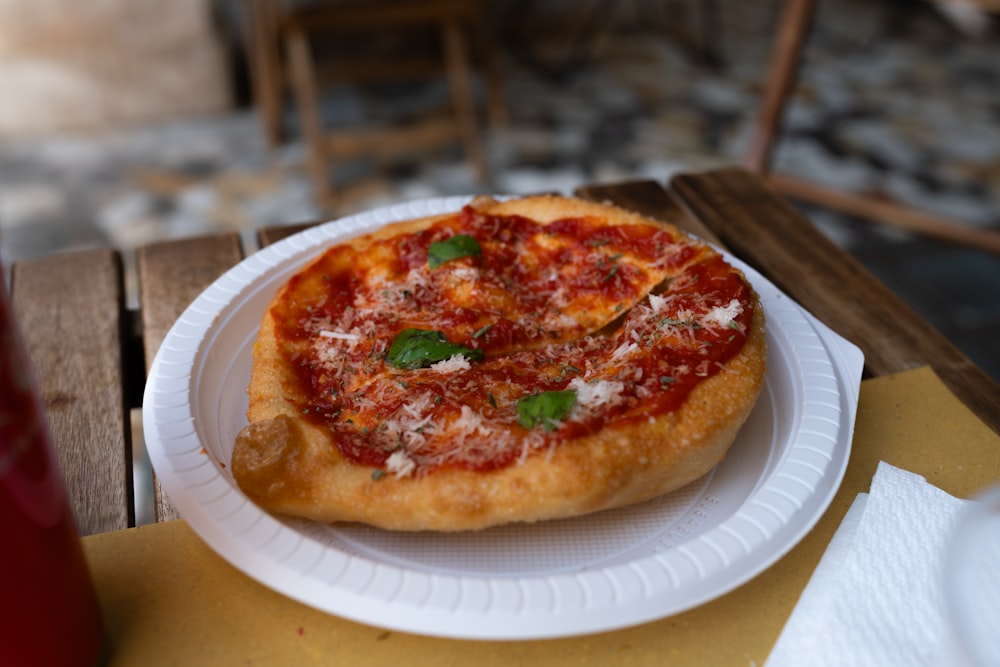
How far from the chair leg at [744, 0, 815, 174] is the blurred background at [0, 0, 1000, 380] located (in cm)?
51

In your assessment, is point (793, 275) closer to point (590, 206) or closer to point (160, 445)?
point (590, 206)

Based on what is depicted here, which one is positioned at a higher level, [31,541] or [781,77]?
[31,541]

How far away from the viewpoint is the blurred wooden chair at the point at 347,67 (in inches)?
166

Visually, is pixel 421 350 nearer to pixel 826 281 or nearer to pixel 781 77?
pixel 826 281

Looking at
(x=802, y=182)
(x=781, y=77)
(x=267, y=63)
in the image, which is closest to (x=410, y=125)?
(x=267, y=63)

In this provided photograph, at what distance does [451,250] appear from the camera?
1705mm

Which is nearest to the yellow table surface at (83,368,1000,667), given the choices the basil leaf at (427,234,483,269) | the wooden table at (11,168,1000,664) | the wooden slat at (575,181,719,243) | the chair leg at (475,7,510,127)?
the wooden table at (11,168,1000,664)

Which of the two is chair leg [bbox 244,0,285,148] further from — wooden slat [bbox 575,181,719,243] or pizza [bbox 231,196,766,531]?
pizza [bbox 231,196,766,531]

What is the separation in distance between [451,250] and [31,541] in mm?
993

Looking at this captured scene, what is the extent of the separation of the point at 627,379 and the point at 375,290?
Result: 0.57m

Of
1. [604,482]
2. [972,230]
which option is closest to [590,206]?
[604,482]

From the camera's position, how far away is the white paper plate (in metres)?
1.03

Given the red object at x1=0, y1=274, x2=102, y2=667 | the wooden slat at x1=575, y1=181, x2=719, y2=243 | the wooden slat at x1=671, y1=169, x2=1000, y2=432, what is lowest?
the wooden slat at x1=671, y1=169, x2=1000, y2=432

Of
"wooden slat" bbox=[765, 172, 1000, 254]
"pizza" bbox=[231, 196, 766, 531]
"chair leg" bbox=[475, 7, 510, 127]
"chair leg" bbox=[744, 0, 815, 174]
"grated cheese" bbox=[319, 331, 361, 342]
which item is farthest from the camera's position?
"chair leg" bbox=[475, 7, 510, 127]
